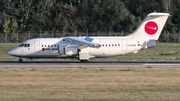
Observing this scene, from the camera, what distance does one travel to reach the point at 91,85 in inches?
789

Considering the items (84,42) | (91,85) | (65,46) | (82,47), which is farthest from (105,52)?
→ (91,85)

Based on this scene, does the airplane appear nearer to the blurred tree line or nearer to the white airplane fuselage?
the white airplane fuselage

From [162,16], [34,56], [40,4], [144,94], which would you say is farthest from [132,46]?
[40,4]

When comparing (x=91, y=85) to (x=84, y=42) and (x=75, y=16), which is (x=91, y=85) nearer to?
(x=84, y=42)

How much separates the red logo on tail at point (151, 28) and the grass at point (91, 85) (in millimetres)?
11689

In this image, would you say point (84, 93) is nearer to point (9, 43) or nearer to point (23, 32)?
point (9, 43)

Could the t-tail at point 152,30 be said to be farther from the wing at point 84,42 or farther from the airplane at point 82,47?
the wing at point 84,42

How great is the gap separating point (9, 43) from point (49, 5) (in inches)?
752

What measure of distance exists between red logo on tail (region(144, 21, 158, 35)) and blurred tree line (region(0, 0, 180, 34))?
130ft

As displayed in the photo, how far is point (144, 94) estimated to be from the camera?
17078 millimetres

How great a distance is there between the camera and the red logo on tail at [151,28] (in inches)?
1497

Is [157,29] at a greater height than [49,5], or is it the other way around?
[49,5]

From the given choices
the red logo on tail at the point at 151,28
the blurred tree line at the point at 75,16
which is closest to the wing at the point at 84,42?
the red logo on tail at the point at 151,28

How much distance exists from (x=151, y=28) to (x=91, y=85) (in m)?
20.4
